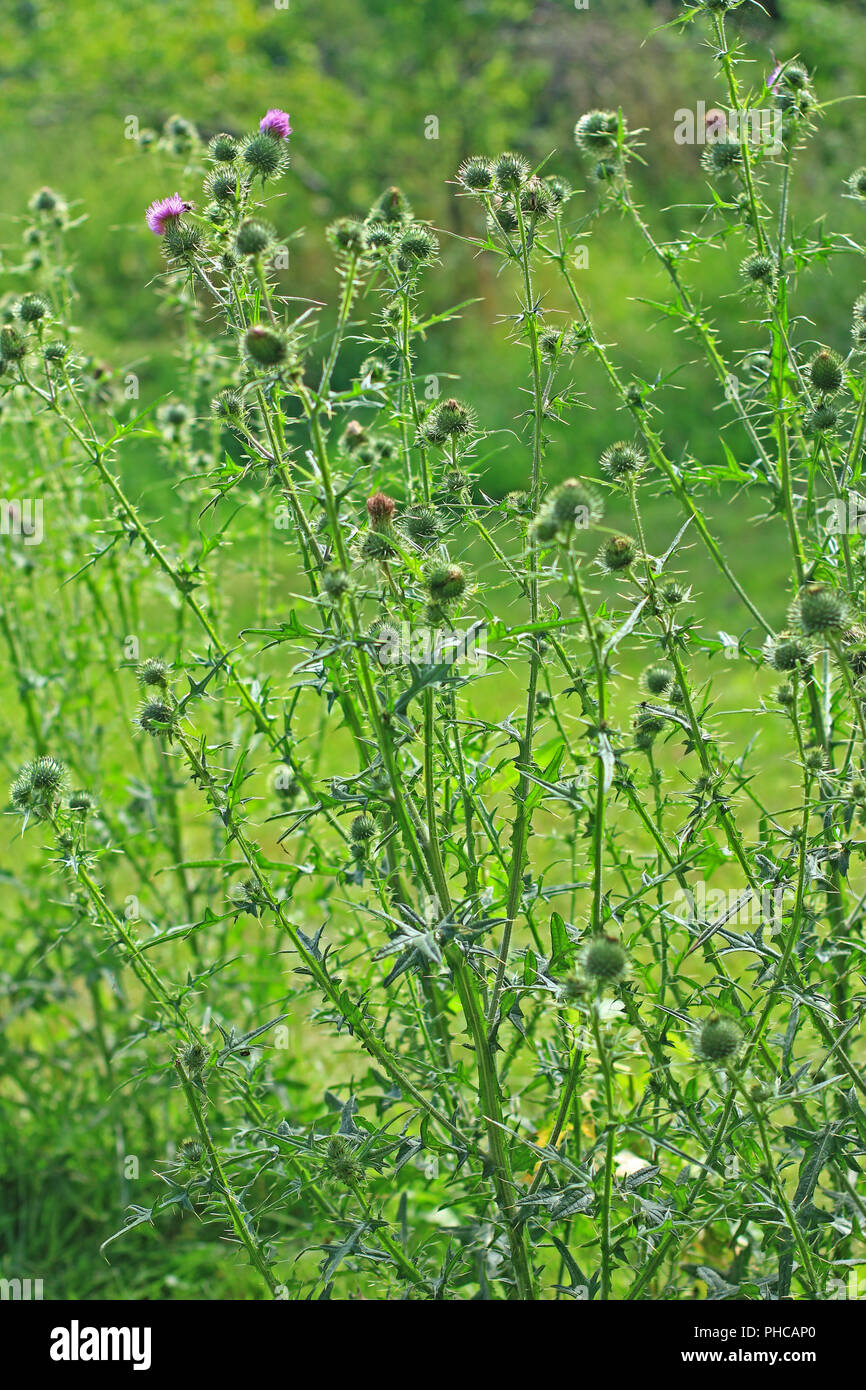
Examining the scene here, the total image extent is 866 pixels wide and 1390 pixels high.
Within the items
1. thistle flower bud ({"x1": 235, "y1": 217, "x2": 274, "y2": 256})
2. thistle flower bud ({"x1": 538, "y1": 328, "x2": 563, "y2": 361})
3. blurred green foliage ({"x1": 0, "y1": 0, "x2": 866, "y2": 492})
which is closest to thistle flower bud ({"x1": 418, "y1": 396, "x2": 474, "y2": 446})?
thistle flower bud ({"x1": 538, "y1": 328, "x2": 563, "y2": 361})

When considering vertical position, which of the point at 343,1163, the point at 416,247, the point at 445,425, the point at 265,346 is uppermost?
the point at 416,247

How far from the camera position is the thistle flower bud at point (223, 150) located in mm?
2000

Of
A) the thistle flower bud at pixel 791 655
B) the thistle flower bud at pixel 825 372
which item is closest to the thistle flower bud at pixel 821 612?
the thistle flower bud at pixel 791 655

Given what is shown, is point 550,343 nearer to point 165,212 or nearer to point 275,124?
point 275,124

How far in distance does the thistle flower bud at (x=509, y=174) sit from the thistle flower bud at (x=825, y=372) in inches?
22.4

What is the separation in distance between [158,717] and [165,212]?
2.57 ft

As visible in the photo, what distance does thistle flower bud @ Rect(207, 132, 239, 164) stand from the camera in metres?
2.00

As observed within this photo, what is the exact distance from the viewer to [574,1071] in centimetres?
186

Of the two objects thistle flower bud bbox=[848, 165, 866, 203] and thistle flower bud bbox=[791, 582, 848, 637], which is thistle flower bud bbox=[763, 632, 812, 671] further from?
thistle flower bud bbox=[848, 165, 866, 203]

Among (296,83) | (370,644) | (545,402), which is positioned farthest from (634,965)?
(296,83)

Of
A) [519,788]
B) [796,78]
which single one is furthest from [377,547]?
[796,78]

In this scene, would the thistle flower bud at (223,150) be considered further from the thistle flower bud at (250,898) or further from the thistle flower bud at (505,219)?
the thistle flower bud at (250,898)

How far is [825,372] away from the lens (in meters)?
2.12
